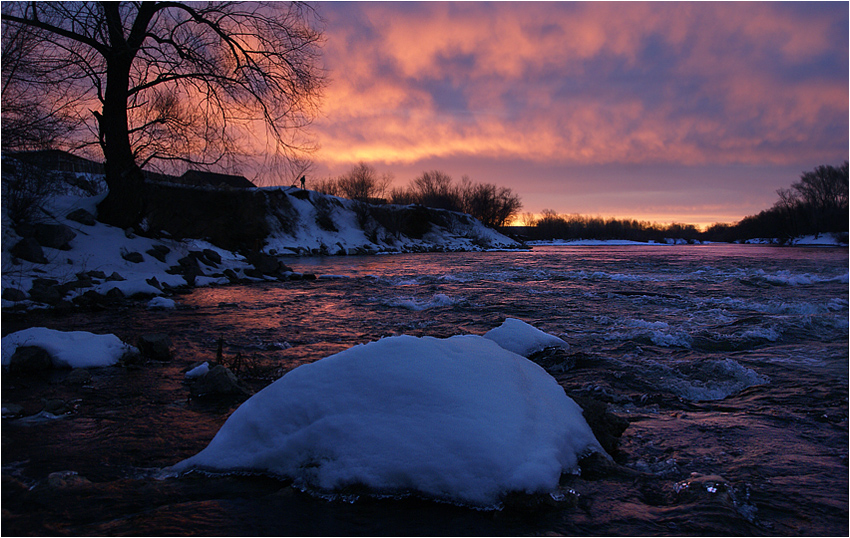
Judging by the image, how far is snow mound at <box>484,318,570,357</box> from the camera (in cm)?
483

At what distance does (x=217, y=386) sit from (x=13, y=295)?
598 cm

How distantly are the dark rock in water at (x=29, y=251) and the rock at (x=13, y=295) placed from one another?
1453 millimetres

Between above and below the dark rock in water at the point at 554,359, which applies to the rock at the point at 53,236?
above

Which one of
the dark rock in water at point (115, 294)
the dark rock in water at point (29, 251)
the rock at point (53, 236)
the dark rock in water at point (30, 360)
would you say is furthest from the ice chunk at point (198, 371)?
the rock at point (53, 236)

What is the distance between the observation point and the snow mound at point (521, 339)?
483 centimetres

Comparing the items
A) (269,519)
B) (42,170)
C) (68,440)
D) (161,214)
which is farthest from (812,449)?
(161,214)

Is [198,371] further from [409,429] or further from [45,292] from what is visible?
[45,292]

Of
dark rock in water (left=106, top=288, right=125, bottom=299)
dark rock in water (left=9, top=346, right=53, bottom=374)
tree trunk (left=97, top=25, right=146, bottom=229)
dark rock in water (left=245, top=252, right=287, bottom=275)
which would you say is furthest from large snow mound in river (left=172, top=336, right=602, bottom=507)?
dark rock in water (left=245, top=252, right=287, bottom=275)

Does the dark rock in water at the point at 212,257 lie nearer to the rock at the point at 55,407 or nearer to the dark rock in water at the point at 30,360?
the dark rock in water at the point at 30,360

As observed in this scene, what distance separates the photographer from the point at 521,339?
4.91 m

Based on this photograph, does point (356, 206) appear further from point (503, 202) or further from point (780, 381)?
point (780, 381)

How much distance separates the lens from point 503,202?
75750 millimetres

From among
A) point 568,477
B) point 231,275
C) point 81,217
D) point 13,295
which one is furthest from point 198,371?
point 231,275

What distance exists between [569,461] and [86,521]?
2.40 metres
